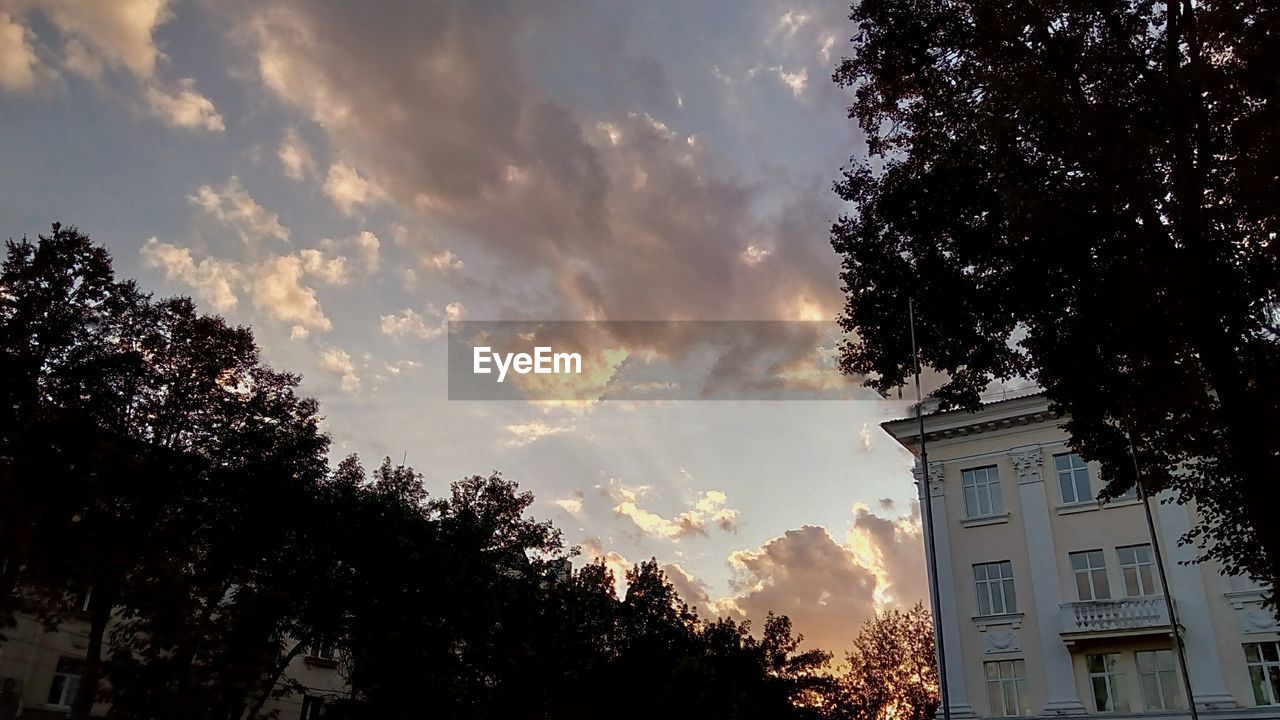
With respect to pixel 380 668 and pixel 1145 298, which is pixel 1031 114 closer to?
pixel 1145 298

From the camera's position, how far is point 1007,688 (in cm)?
2895

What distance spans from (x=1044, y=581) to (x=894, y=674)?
56.2ft

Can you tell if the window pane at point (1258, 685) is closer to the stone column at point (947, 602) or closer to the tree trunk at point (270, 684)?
the stone column at point (947, 602)

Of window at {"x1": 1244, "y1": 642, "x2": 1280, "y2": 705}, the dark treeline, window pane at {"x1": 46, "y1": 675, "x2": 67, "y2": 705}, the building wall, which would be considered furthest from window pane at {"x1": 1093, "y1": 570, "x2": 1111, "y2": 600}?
window pane at {"x1": 46, "y1": 675, "x2": 67, "y2": 705}

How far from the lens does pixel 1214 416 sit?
43.5ft

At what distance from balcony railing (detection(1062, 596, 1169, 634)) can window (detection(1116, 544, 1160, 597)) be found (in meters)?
0.61

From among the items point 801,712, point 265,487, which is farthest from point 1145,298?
point 801,712

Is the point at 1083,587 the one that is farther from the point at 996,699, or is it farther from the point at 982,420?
the point at 982,420

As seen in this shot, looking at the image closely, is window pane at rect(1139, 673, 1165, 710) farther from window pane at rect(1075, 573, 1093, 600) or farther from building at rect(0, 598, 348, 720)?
building at rect(0, 598, 348, 720)

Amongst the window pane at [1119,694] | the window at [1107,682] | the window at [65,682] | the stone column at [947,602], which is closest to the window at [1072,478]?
the stone column at [947,602]

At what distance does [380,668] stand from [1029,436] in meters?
23.6

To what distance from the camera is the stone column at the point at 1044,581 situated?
2775 cm

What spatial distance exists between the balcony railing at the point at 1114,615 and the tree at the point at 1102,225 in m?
14.4

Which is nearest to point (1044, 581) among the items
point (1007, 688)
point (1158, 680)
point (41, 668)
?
point (1007, 688)
